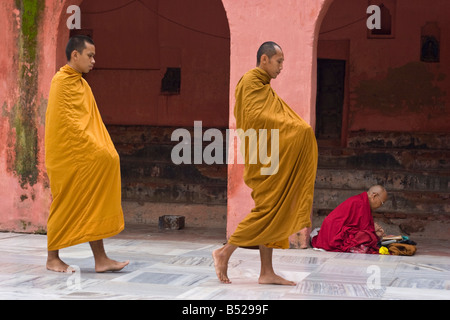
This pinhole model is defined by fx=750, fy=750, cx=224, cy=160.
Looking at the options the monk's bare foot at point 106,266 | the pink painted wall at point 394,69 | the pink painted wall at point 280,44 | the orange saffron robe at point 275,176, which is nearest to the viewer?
the orange saffron robe at point 275,176

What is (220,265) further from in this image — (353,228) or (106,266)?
(353,228)

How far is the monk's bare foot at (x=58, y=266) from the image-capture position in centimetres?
556

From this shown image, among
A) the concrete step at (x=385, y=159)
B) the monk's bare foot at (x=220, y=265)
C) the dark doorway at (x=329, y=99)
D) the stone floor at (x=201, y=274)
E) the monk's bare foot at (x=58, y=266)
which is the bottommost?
the stone floor at (x=201, y=274)

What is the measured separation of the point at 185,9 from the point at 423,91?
12.9ft

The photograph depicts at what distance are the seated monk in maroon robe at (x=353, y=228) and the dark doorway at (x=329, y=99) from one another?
13.3 feet

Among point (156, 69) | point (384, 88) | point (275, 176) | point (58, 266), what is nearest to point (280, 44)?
point (275, 176)

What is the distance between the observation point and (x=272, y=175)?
512 centimetres

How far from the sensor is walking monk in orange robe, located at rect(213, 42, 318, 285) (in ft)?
16.7

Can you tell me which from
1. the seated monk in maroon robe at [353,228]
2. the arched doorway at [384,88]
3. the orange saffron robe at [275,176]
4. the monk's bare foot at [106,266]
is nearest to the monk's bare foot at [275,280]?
the orange saffron robe at [275,176]

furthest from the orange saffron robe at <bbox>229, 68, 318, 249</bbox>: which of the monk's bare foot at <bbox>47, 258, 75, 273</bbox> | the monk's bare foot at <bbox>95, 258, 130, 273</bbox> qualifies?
the monk's bare foot at <bbox>47, 258, 75, 273</bbox>

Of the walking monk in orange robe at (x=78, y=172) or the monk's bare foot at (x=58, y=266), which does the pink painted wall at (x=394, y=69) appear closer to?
the walking monk in orange robe at (x=78, y=172)

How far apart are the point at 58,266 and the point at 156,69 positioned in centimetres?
690

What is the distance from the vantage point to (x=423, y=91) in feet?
37.0

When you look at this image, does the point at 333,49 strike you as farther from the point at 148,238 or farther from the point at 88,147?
the point at 88,147
